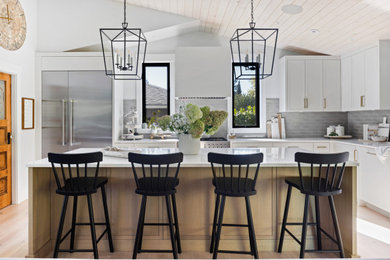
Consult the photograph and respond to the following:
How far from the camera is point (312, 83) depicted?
531 cm

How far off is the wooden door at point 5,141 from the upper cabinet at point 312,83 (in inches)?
176

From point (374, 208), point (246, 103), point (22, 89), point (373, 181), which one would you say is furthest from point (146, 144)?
point (374, 208)

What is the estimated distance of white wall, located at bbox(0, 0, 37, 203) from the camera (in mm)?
4285

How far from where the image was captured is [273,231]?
282 cm

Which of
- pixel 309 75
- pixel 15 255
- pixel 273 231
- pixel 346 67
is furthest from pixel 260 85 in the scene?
pixel 15 255

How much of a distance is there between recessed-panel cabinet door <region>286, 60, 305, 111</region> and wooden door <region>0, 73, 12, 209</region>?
4.50 m

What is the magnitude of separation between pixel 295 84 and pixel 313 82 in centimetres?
32

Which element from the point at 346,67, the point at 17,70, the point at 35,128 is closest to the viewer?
the point at 17,70

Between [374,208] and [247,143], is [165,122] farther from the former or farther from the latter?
[374,208]

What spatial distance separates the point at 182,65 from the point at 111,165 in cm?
229

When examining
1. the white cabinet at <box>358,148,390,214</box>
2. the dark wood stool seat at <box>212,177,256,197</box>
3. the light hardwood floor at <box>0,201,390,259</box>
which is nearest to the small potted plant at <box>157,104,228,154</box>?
the dark wood stool seat at <box>212,177,256,197</box>

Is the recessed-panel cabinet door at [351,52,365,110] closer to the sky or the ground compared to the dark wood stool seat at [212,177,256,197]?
closer to the sky

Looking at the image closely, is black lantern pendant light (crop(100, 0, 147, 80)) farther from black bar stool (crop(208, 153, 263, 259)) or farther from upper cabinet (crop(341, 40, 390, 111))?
upper cabinet (crop(341, 40, 390, 111))

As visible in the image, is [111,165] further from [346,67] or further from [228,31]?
[346,67]
